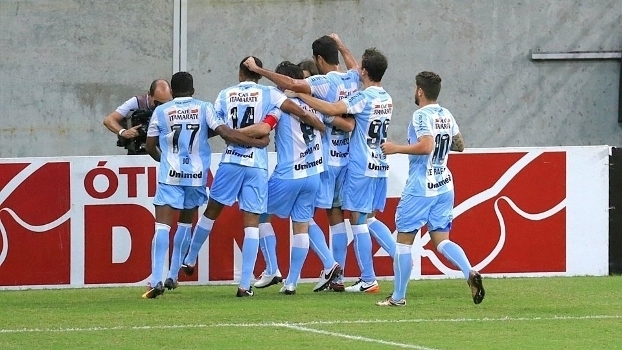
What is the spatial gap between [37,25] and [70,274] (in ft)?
21.5

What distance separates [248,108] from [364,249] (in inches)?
65.9

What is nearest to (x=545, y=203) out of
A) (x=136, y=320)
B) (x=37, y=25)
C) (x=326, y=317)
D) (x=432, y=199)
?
(x=432, y=199)

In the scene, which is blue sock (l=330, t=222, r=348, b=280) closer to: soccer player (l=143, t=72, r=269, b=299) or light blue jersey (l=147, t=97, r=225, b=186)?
soccer player (l=143, t=72, r=269, b=299)

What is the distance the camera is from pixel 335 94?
1238 centimetres

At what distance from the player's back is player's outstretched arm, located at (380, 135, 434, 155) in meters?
2.13

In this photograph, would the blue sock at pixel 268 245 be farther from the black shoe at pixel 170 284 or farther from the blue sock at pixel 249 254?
the black shoe at pixel 170 284

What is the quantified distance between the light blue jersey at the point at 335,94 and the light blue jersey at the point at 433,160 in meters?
1.48

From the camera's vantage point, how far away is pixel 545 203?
14016 mm

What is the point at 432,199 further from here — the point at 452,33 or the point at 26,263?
the point at 452,33

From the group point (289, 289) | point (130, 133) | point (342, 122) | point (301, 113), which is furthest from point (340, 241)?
point (130, 133)

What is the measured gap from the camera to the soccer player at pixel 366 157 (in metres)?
12.1

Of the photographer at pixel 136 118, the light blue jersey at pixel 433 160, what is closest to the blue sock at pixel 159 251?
the photographer at pixel 136 118

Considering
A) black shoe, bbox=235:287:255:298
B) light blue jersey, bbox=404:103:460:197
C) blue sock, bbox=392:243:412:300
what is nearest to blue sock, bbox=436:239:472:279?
blue sock, bbox=392:243:412:300

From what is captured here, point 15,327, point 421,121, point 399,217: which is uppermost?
point 421,121
